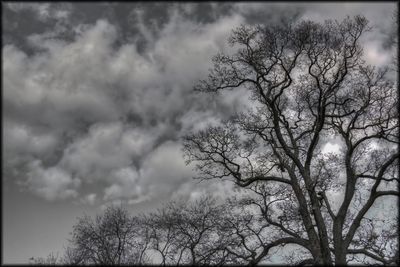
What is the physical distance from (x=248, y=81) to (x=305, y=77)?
3.32m

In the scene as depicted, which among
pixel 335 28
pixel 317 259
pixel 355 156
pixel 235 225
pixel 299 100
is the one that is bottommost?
pixel 317 259

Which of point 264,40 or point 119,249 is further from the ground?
point 264,40

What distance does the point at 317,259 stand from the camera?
747 inches

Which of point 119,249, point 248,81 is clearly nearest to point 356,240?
point 248,81

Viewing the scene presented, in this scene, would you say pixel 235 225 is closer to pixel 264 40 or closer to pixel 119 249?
pixel 264 40

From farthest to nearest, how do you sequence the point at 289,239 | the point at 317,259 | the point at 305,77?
the point at 305,77 → the point at 289,239 → the point at 317,259

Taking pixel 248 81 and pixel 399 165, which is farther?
pixel 248 81

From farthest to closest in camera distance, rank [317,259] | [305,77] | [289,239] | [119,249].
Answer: [119,249]
[305,77]
[289,239]
[317,259]

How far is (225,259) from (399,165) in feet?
35.6

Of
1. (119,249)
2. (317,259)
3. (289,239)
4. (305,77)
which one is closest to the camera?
(317,259)

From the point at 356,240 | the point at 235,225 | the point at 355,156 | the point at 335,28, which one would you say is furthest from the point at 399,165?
the point at 235,225

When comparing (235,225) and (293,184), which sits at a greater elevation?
(293,184)

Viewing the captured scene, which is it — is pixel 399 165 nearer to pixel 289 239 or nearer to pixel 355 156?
pixel 355 156

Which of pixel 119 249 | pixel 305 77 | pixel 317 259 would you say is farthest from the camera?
pixel 119 249
